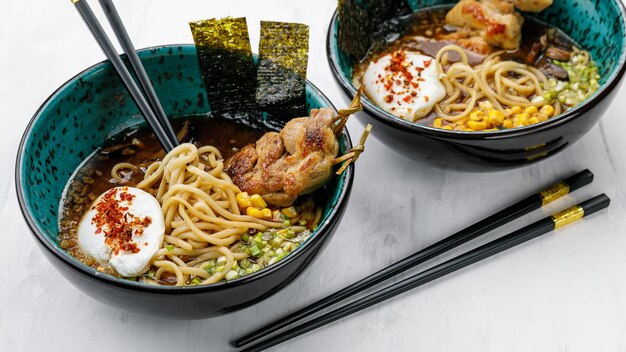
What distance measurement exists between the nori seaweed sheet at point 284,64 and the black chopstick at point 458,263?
2.95ft

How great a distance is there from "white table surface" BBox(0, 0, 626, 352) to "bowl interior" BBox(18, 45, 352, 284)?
1.26 ft

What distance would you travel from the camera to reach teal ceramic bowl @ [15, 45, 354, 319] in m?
2.68

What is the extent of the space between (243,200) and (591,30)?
2.05 m

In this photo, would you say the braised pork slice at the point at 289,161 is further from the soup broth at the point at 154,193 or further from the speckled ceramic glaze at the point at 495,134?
the speckled ceramic glaze at the point at 495,134

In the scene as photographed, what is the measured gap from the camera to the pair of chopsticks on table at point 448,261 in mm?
3107

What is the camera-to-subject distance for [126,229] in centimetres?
297

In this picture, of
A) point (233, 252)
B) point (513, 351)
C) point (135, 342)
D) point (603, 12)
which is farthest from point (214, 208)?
point (603, 12)

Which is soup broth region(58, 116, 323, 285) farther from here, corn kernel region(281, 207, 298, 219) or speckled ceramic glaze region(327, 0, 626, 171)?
speckled ceramic glaze region(327, 0, 626, 171)

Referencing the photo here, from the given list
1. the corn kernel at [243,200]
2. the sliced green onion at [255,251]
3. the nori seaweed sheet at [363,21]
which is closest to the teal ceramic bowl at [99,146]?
the sliced green onion at [255,251]

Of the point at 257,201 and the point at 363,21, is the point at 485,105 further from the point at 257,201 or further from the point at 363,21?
the point at 257,201

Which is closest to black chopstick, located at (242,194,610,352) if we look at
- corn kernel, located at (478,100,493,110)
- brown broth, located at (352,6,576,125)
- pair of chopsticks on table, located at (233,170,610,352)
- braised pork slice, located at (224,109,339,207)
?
pair of chopsticks on table, located at (233,170,610,352)

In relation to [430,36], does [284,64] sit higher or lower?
higher

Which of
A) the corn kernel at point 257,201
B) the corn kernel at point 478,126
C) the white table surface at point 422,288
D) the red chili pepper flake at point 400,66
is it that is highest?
the red chili pepper flake at point 400,66

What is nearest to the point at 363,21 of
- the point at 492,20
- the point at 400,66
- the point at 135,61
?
the point at 400,66
